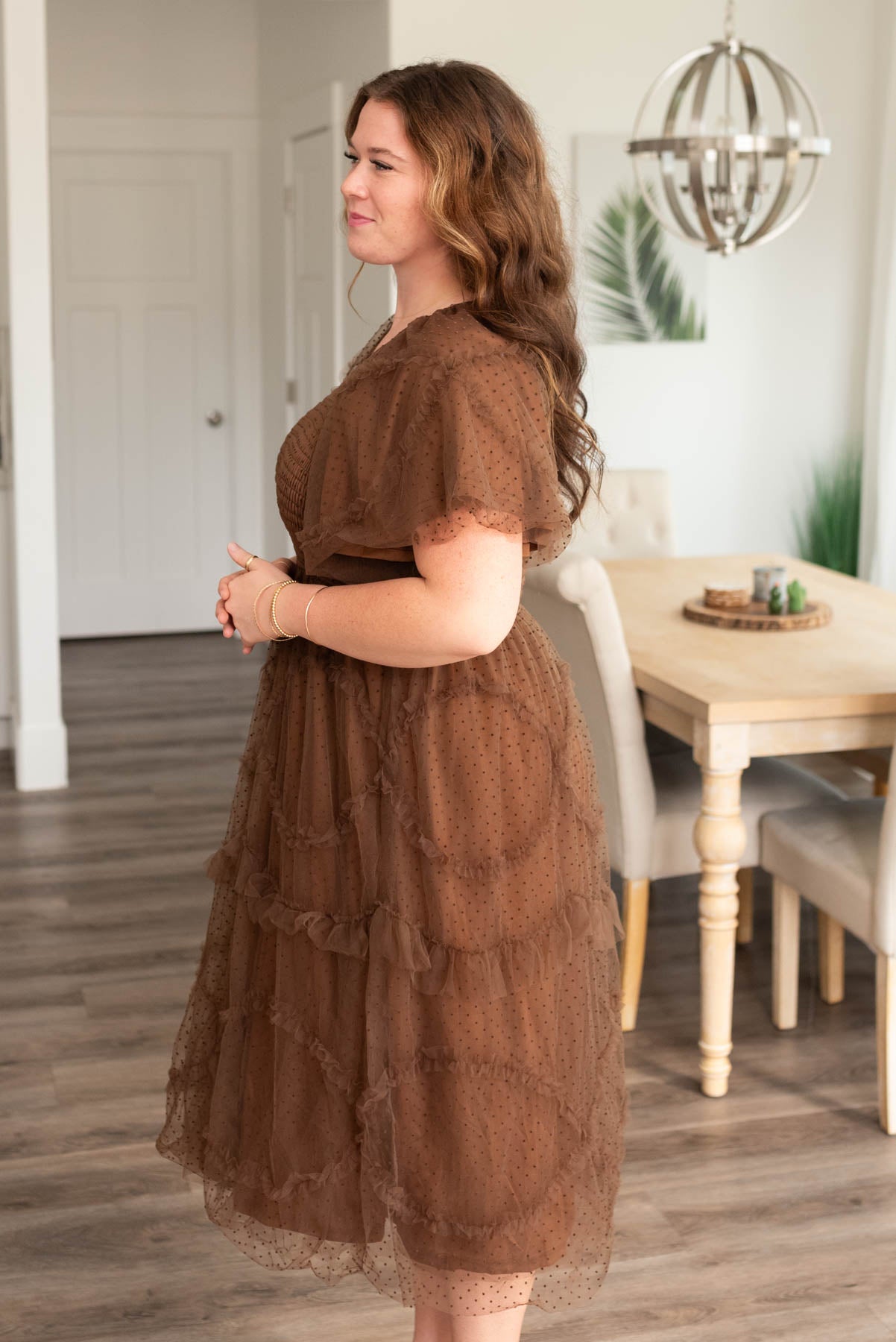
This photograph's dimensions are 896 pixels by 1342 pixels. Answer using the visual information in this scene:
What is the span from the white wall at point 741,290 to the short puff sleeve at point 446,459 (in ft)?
12.8

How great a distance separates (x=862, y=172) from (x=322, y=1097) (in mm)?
4899

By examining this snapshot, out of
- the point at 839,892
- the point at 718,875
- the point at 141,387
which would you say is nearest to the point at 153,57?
the point at 141,387

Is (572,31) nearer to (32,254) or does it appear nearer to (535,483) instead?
(32,254)

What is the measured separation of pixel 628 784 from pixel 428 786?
1412 mm

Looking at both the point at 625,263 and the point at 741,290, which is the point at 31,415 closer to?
the point at 625,263

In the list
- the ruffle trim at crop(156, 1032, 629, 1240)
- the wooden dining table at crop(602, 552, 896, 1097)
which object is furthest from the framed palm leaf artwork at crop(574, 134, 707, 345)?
the ruffle trim at crop(156, 1032, 629, 1240)

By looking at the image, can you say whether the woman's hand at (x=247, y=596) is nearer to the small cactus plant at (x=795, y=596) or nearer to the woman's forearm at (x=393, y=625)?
the woman's forearm at (x=393, y=625)

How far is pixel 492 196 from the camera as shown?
141 centimetres

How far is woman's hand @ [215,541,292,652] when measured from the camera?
1.53 meters

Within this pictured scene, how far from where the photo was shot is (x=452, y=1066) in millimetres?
1474

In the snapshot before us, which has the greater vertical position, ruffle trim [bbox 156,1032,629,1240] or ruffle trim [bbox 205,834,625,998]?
ruffle trim [bbox 205,834,625,998]

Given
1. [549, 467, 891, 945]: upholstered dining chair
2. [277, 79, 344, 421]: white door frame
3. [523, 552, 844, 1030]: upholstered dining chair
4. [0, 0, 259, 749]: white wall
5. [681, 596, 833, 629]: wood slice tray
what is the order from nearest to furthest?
[523, 552, 844, 1030]: upholstered dining chair
[681, 596, 833, 629]: wood slice tray
[549, 467, 891, 945]: upholstered dining chair
[277, 79, 344, 421]: white door frame
[0, 0, 259, 749]: white wall

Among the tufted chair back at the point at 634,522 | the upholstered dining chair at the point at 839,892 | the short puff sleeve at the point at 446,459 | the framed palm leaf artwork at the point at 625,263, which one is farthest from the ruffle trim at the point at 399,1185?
the framed palm leaf artwork at the point at 625,263

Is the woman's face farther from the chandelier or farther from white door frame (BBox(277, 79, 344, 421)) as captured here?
white door frame (BBox(277, 79, 344, 421))
